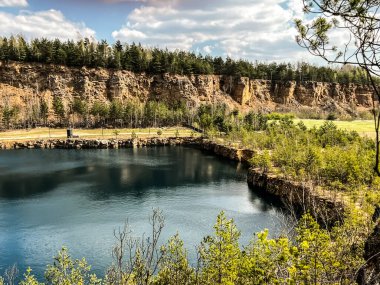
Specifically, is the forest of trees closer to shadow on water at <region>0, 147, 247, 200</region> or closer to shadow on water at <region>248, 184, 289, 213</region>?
shadow on water at <region>0, 147, 247, 200</region>

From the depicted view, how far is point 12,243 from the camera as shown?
45281mm

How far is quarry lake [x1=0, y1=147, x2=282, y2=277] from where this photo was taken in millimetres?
45562

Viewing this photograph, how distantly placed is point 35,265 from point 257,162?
50.0 m

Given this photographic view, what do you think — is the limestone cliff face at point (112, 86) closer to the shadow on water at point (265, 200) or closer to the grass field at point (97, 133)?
the grass field at point (97, 133)

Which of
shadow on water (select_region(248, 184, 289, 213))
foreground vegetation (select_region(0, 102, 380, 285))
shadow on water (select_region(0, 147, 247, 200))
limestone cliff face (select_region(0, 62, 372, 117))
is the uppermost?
limestone cliff face (select_region(0, 62, 372, 117))

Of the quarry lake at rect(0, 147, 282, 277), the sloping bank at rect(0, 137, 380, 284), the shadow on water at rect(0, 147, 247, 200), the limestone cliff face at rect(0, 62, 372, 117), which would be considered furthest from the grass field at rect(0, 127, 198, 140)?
the quarry lake at rect(0, 147, 282, 277)

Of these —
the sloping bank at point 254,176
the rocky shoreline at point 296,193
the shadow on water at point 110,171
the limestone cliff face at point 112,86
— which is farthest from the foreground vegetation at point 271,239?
the shadow on water at point 110,171

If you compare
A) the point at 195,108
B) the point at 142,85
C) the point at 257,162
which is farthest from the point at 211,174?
the point at 142,85

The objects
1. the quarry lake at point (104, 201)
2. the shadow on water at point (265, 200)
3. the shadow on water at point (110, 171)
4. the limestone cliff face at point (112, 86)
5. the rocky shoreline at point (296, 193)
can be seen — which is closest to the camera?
the quarry lake at point (104, 201)

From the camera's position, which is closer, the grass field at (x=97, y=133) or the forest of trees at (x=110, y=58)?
the grass field at (x=97, y=133)

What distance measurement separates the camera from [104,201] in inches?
2542

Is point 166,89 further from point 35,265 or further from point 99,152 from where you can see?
point 35,265

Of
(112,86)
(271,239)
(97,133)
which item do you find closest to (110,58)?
(112,86)

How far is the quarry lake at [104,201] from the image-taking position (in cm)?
4556
